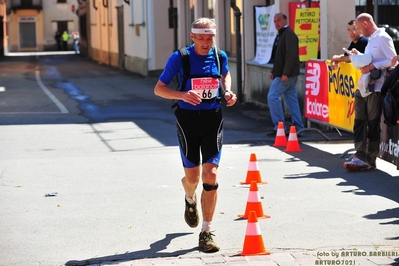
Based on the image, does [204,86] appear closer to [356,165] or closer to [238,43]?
[356,165]

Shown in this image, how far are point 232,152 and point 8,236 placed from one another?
600 centimetres

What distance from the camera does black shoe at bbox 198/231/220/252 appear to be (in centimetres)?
730

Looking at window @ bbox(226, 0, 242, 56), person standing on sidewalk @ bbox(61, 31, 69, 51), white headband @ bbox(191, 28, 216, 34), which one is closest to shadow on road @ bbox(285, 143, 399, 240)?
white headband @ bbox(191, 28, 216, 34)

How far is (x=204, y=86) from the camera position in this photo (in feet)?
25.1

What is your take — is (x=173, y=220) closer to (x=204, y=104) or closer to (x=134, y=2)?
(x=204, y=104)

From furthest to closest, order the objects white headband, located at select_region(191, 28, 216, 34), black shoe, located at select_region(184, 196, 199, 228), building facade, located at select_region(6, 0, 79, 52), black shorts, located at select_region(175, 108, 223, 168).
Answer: building facade, located at select_region(6, 0, 79, 52)
black shoe, located at select_region(184, 196, 199, 228)
black shorts, located at select_region(175, 108, 223, 168)
white headband, located at select_region(191, 28, 216, 34)

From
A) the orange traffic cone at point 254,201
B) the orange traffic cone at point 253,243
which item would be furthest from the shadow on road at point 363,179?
the orange traffic cone at point 253,243

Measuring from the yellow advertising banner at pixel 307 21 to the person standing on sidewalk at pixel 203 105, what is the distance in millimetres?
9673

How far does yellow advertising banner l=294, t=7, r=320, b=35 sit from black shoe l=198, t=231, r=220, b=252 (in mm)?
10388

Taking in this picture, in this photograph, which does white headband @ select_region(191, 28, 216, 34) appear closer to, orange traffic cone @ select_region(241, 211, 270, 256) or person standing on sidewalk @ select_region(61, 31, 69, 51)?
orange traffic cone @ select_region(241, 211, 270, 256)

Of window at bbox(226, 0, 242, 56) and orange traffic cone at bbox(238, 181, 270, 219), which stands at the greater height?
window at bbox(226, 0, 242, 56)

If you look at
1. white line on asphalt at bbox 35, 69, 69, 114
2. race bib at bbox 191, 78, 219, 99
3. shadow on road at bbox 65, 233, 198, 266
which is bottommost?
shadow on road at bbox 65, 233, 198, 266

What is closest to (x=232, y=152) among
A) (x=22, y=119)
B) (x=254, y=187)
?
(x=254, y=187)

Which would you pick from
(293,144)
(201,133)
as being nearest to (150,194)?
(201,133)
